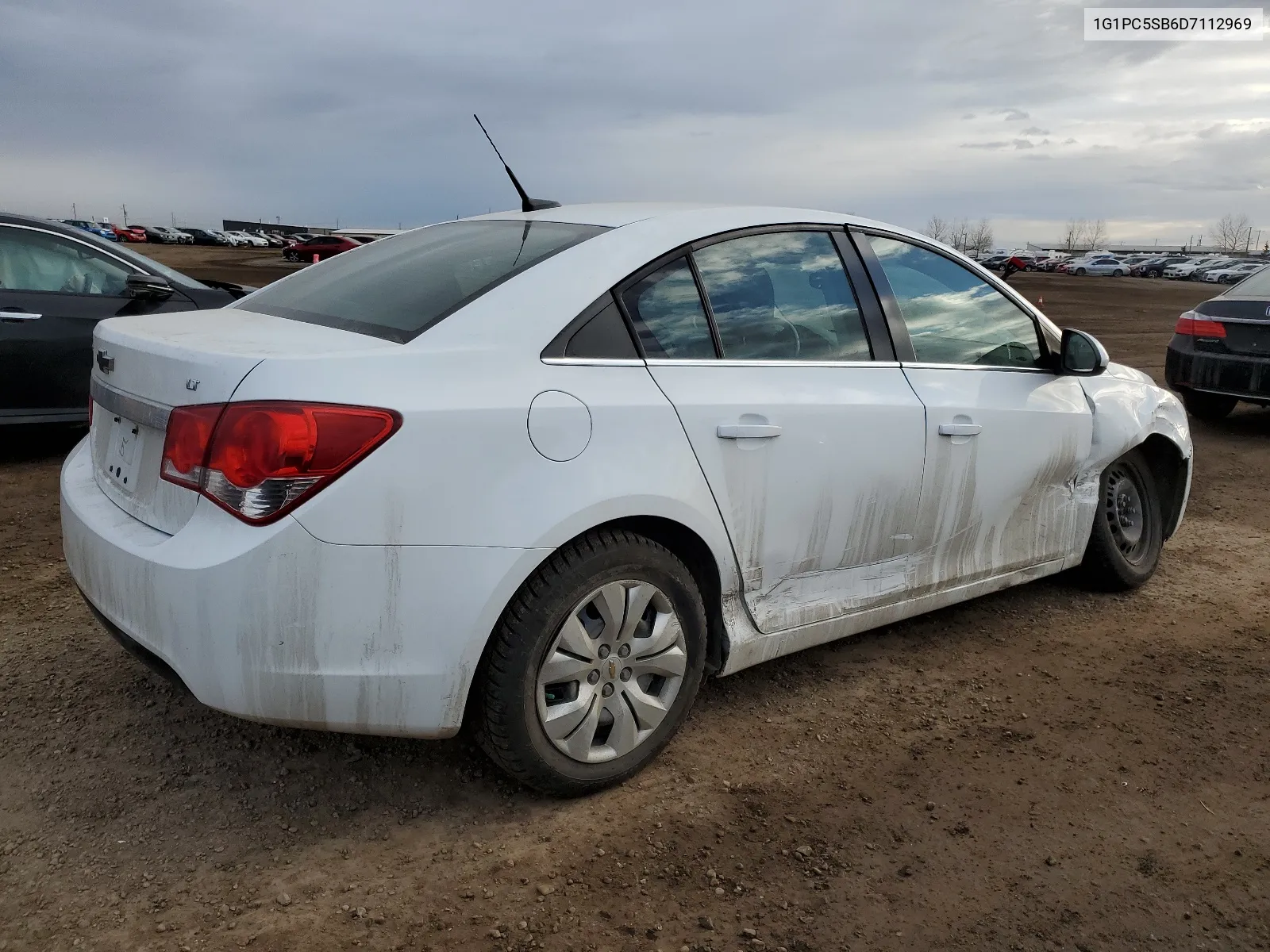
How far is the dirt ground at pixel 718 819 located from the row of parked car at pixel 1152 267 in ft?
189

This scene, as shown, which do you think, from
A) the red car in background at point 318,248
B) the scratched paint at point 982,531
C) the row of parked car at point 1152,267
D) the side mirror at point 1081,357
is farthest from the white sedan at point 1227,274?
the side mirror at point 1081,357

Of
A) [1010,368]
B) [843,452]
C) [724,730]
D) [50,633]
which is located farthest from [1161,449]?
[50,633]

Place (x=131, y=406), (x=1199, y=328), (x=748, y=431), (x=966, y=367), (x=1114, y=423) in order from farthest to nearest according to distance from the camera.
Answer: (x=1199, y=328), (x=1114, y=423), (x=966, y=367), (x=748, y=431), (x=131, y=406)

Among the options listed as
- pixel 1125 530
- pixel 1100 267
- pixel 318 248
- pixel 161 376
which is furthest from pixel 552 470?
pixel 1100 267

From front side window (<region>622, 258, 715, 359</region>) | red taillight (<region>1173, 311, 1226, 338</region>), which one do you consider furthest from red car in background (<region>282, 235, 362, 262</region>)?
front side window (<region>622, 258, 715, 359</region>)

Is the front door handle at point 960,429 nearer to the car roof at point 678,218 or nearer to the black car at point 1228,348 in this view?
the car roof at point 678,218

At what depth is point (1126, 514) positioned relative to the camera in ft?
15.0

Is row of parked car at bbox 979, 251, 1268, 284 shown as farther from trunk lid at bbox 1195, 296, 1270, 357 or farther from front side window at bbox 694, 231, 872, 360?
front side window at bbox 694, 231, 872, 360

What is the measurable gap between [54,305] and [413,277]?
4222 mm

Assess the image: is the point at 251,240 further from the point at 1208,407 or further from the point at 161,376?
the point at 161,376

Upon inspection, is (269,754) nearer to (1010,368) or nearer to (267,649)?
(267,649)

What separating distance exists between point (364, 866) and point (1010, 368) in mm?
2804

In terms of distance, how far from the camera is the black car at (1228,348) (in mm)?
7871

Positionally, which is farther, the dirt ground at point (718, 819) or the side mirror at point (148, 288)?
the side mirror at point (148, 288)
